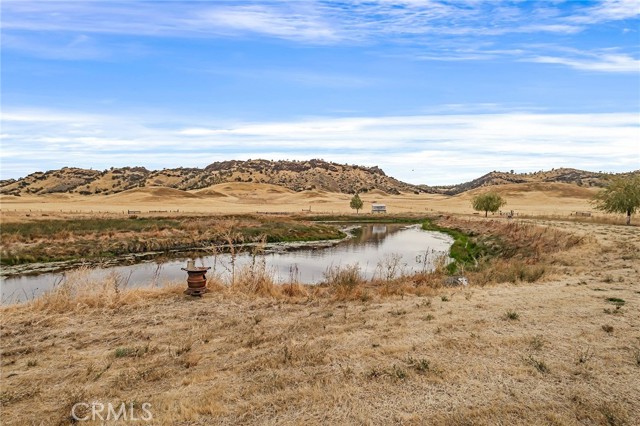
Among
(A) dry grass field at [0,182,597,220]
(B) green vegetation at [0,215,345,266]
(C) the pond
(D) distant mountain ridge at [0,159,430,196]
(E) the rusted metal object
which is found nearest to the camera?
(E) the rusted metal object

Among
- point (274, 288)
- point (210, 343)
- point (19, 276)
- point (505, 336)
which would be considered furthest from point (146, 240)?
point (505, 336)

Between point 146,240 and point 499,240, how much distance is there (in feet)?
90.7

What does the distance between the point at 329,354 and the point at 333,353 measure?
10 centimetres

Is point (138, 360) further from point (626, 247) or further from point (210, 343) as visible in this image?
point (626, 247)

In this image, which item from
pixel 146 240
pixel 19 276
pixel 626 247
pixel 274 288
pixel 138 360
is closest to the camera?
pixel 138 360

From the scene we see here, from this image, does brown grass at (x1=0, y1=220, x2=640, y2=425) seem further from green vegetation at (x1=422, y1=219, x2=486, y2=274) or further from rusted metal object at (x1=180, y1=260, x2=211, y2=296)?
green vegetation at (x1=422, y1=219, x2=486, y2=274)

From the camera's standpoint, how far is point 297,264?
28641 mm

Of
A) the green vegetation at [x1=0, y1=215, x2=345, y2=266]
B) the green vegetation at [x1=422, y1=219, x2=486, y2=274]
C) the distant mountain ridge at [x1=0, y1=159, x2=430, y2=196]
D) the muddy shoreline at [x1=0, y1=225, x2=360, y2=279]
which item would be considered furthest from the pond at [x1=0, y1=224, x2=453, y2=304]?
the distant mountain ridge at [x1=0, y1=159, x2=430, y2=196]

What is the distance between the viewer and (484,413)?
577 centimetres

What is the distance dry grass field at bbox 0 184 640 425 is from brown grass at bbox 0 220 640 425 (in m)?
0.03

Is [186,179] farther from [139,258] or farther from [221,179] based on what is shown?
[139,258]

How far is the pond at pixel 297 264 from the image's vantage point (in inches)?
764

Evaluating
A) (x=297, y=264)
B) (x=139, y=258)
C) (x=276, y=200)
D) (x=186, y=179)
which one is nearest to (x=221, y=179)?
(x=186, y=179)

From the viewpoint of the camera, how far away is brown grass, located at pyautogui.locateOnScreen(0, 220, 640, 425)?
19.7 ft
